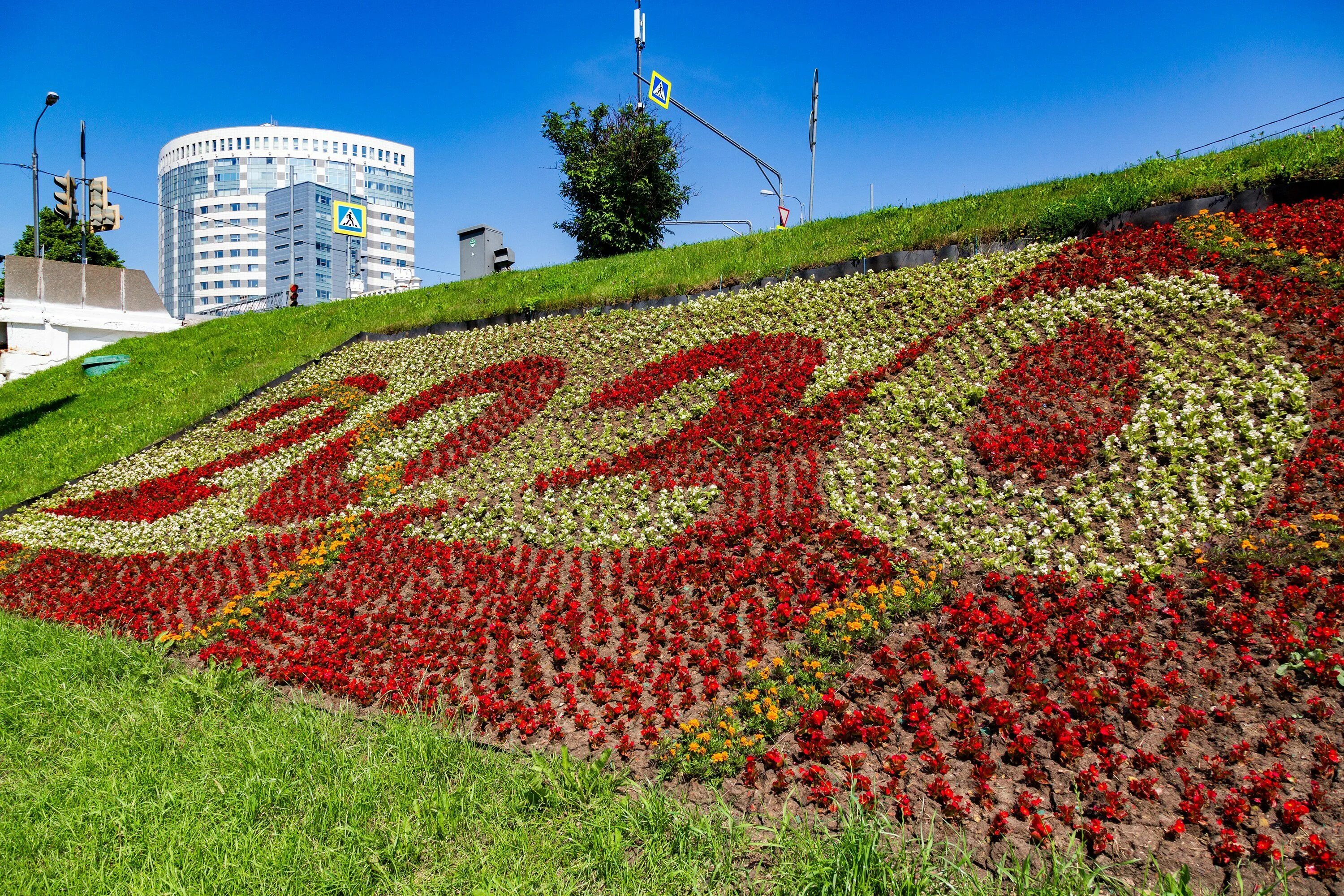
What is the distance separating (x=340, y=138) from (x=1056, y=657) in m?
163

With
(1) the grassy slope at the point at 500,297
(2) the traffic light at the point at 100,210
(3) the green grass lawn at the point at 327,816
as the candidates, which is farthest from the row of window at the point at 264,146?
(3) the green grass lawn at the point at 327,816

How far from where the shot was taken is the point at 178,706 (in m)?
4.95

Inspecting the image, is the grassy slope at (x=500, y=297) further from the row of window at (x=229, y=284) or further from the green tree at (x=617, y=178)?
the row of window at (x=229, y=284)

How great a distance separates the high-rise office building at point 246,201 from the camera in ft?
422

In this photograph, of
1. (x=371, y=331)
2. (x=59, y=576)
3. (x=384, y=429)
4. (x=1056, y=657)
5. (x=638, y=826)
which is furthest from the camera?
(x=371, y=331)

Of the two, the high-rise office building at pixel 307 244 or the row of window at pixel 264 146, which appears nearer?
the high-rise office building at pixel 307 244

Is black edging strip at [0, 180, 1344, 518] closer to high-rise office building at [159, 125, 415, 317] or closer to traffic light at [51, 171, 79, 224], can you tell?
traffic light at [51, 171, 79, 224]

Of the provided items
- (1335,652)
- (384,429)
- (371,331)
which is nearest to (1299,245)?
(1335,652)

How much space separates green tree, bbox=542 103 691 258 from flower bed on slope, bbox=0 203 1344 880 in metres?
16.4

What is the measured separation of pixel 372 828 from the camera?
140 inches

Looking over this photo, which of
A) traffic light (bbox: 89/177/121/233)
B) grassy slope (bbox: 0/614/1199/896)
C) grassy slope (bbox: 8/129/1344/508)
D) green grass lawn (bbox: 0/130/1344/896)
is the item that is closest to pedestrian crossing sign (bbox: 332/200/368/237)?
grassy slope (bbox: 8/129/1344/508)

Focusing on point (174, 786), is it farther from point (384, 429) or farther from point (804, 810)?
point (384, 429)

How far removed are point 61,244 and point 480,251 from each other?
4142 cm

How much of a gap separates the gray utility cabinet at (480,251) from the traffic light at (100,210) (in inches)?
408
